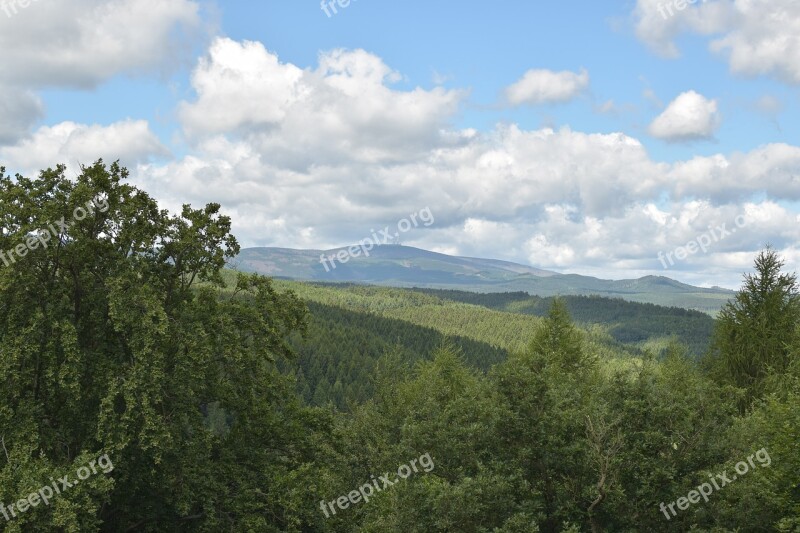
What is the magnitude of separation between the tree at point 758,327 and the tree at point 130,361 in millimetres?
28253

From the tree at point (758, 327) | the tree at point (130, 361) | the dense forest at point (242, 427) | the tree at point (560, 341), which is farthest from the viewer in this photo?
the tree at point (560, 341)

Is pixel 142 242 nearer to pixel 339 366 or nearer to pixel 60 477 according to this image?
pixel 60 477

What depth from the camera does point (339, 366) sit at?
162000 mm

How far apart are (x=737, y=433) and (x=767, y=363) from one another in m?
21.5

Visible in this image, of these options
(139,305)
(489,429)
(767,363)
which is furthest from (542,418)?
(767,363)

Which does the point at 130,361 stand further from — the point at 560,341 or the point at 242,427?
the point at 560,341

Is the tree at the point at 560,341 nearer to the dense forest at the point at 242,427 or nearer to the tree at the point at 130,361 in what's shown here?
the dense forest at the point at 242,427

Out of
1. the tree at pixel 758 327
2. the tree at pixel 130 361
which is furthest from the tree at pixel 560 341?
the tree at pixel 130 361

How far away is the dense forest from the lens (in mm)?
17625

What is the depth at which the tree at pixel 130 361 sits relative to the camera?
21.3 metres

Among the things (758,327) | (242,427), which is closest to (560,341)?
(758,327)

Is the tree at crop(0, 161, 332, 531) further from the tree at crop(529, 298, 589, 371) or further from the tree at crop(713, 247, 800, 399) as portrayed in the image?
the tree at crop(713, 247, 800, 399)

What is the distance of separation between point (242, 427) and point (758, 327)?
3145 cm

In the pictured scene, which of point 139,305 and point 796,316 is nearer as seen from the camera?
point 139,305
